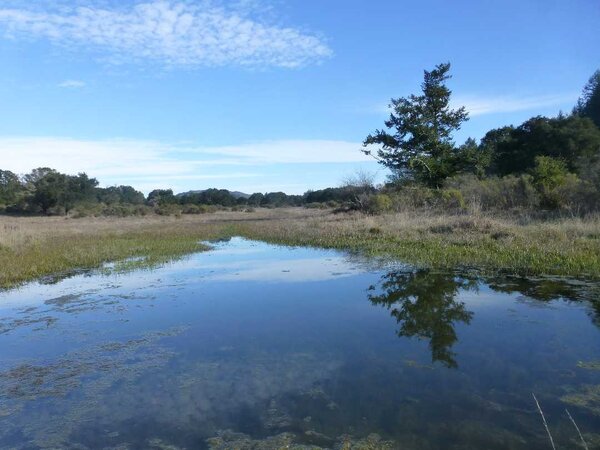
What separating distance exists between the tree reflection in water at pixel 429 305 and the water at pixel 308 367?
0.14 ft

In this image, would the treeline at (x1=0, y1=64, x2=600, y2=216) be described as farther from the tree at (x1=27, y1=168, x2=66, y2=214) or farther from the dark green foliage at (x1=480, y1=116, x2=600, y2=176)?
the tree at (x1=27, y1=168, x2=66, y2=214)

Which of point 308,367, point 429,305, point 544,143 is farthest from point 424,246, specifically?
point 544,143

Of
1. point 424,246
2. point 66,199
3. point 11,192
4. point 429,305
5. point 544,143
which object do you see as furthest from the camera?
point 11,192

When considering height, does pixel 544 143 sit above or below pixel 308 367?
above

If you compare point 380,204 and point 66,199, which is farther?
point 66,199

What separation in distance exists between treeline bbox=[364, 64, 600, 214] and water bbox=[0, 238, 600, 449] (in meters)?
12.9

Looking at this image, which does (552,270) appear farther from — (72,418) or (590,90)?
(590,90)

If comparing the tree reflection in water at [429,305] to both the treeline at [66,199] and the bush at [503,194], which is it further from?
the treeline at [66,199]

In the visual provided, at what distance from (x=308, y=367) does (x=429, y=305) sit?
148 inches

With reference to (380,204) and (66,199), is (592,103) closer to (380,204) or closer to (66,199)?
(380,204)

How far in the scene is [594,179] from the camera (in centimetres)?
1878

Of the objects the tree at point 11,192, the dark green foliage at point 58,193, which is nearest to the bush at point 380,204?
the dark green foliage at point 58,193

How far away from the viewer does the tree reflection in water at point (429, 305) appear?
670 cm

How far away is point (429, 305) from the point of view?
8703mm
